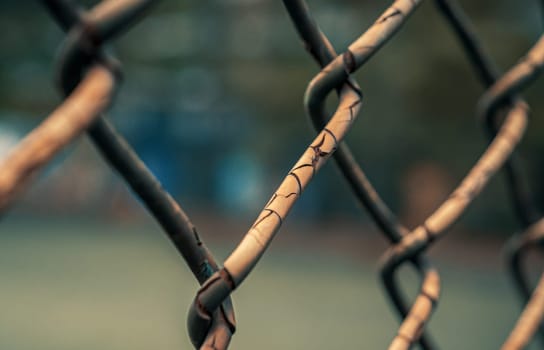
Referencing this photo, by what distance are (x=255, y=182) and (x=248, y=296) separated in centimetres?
256

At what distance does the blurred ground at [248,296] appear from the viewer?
1318 millimetres

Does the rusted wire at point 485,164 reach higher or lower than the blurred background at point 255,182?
lower

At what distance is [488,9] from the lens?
Answer: 7.95 ft

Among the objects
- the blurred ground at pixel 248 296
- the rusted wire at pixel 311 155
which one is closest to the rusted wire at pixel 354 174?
the rusted wire at pixel 311 155

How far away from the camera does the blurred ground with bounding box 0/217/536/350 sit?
132 centimetres

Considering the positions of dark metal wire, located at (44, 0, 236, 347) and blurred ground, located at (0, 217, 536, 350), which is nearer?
dark metal wire, located at (44, 0, 236, 347)

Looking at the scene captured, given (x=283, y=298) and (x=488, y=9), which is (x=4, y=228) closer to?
(x=283, y=298)

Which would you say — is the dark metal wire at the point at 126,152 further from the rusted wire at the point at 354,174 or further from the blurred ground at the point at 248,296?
the blurred ground at the point at 248,296

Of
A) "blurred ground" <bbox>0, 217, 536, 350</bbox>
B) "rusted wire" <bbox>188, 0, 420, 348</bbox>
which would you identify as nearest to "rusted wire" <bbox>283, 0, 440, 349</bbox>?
"rusted wire" <bbox>188, 0, 420, 348</bbox>

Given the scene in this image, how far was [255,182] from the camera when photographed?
4.28 meters

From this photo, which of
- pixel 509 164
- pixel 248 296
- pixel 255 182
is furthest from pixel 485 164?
pixel 255 182

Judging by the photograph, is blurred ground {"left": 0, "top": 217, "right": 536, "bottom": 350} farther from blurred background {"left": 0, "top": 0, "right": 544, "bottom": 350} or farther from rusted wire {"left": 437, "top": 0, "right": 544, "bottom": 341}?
rusted wire {"left": 437, "top": 0, "right": 544, "bottom": 341}

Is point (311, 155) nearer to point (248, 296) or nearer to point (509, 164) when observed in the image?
point (509, 164)

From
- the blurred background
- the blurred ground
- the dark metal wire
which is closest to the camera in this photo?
the dark metal wire
